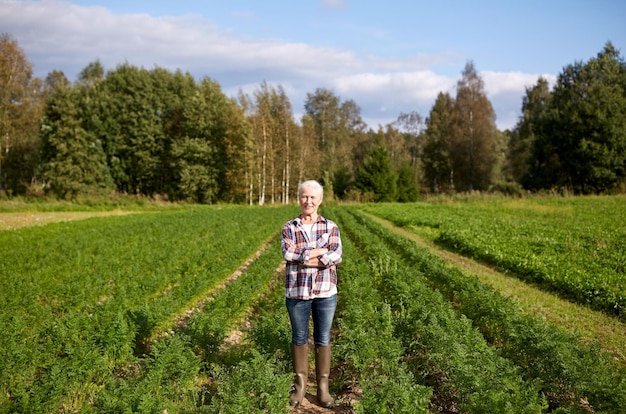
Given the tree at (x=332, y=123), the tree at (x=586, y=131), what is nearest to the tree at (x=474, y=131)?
the tree at (x=586, y=131)

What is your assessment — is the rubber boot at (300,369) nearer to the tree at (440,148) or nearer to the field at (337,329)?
the field at (337,329)

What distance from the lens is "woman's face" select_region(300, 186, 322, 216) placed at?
15.5ft

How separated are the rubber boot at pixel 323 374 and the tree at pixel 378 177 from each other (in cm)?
4214

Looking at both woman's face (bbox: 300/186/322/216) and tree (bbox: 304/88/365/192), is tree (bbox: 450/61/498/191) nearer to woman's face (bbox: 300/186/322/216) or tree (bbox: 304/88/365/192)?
tree (bbox: 304/88/365/192)

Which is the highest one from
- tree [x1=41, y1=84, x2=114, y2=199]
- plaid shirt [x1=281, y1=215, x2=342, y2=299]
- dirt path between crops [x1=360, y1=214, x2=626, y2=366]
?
tree [x1=41, y1=84, x2=114, y2=199]

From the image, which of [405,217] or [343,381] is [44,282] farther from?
[405,217]

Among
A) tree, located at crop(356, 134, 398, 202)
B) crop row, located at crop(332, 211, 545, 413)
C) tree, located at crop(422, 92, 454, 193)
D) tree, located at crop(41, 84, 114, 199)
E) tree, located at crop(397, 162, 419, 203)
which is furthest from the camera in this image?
tree, located at crop(422, 92, 454, 193)

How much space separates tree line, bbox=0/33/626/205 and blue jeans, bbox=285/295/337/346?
37.9m

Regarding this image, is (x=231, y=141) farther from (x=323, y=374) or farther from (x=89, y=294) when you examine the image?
(x=323, y=374)

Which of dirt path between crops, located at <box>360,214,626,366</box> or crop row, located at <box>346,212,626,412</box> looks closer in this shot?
crop row, located at <box>346,212,626,412</box>

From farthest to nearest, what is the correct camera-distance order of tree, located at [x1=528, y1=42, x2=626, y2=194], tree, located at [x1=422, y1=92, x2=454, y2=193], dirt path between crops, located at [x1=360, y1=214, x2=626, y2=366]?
1. tree, located at [x1=422, y1=92, x2=454, y2=193]
2. tree, located at [x1=528, y1=42, x2=626, y2=194]
3. dirt path between crops, located at [x1=360, y1=214, x2=626, y2=366]

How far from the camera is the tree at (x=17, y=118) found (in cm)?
4019

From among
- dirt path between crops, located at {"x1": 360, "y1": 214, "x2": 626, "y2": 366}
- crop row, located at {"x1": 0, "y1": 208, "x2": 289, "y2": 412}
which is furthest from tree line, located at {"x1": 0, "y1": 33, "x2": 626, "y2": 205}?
dirt path between crops, located at {"x1": 360, "y1": 214, "x2": 626, "y2": 366}

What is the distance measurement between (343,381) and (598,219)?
1877 cm
